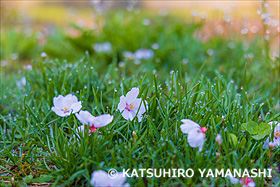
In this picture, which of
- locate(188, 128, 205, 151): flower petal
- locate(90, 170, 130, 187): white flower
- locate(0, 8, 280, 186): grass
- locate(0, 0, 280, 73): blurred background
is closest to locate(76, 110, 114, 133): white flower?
locate(0, 8, 280, 186): grass

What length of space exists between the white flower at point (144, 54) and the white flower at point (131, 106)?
1.82 metres

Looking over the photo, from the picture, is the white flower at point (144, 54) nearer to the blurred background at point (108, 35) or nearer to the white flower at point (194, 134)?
the blurred background at point (108, 35)

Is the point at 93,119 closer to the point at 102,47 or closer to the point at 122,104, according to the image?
the point at 122,104

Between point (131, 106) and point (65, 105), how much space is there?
45 centimetres

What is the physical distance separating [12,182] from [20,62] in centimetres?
316

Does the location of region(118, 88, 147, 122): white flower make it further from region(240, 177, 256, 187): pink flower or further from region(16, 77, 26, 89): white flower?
region(16, 77, 26, 89): white flower

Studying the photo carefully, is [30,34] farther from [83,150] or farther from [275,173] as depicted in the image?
[275,173]

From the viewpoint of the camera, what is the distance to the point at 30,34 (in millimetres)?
5094

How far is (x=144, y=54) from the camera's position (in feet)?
12.0

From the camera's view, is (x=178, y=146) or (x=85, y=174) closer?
(x=85, y=174)

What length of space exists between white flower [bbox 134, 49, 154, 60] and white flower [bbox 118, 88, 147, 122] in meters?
1.82

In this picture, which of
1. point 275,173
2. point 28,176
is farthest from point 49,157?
point 275,173

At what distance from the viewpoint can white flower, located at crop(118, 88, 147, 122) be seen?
5.78 ft

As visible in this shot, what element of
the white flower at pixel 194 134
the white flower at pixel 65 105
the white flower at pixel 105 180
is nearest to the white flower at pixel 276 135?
the white flower at pixel 194 134
